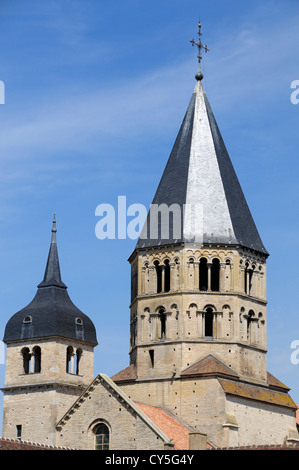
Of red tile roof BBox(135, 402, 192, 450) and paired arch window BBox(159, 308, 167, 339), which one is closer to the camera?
red tile roof BBox(135, 402, 192, 450)

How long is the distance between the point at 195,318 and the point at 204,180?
26.0 ft

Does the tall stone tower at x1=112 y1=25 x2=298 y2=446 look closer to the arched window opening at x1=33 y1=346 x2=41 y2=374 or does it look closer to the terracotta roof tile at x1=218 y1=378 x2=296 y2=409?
the terracotta roof tile at x1=218 y1=378 x2=296 y2=409

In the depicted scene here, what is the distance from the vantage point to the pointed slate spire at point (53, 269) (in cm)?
8106

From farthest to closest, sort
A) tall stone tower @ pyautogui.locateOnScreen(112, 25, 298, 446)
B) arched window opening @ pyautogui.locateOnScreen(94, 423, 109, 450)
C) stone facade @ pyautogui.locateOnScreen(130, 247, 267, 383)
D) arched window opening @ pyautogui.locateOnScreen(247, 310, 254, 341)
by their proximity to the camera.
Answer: arched window opening @ pyautogui.locateOnScreen(247, 310, 254, 341), stone facade @ pyautogui.locateOnScreen(130, 247, 267, 383), tall stone tower @ pyautogui.locateOnScreen(112, 25, 298, 446), arched window opening @ pyautogui.locateOnScreen(94, 423, 109, 450)

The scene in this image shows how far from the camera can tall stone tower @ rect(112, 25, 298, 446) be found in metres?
73.6

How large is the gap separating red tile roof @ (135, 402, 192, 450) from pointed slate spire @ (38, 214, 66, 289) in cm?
1123

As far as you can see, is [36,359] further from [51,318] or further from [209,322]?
[209,322]

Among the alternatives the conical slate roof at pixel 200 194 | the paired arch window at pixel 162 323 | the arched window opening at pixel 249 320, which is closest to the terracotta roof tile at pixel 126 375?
the paired arch window at pixel 162 323

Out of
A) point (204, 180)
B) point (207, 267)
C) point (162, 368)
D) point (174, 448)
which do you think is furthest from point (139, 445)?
point (204, 180)

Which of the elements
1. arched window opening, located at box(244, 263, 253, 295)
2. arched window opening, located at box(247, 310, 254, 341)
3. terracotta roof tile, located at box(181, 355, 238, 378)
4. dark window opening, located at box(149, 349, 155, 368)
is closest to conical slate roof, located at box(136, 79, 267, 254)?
arched window opening, located at box(244, 263, 253, 295)

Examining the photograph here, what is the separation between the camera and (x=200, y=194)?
7719 cm

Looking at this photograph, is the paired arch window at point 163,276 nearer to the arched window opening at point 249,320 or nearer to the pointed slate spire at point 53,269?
the arched window opening at point 249,320

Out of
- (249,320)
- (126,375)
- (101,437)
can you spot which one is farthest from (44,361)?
(249,320)

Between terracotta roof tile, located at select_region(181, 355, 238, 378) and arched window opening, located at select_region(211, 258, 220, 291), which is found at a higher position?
arched window opening, located at select_region(211, 258, 220, 291)
